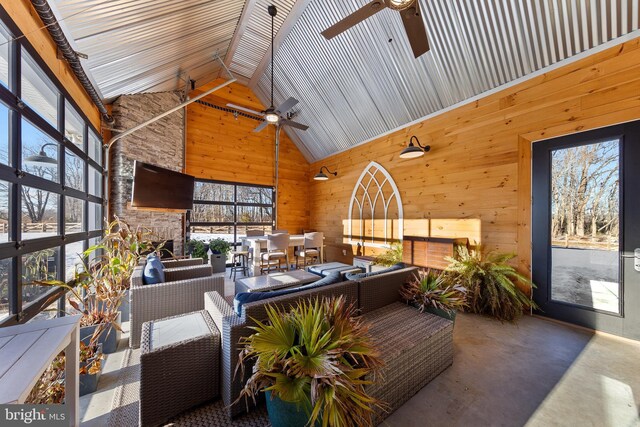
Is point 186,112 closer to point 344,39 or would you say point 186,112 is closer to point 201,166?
point 201,166

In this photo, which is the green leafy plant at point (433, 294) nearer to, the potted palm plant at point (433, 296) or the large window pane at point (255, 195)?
the potted palm plant at point (433, 296)

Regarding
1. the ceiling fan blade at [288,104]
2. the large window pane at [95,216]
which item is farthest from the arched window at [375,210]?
the large window pane at [95,216]

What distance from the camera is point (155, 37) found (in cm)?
322

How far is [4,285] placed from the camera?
1.85m

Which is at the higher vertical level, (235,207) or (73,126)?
(73,126)

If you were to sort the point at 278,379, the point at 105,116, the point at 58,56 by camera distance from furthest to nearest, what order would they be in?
the point at 105,116
the point at 58,56
the point at 278,379

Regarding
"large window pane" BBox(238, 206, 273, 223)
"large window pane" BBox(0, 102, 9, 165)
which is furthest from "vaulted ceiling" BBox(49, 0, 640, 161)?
"large window pane" BBox(238, 206, 273, 223)

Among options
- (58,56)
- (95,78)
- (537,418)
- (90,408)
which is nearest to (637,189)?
(537,418)

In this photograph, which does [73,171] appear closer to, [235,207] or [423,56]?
[235,207]

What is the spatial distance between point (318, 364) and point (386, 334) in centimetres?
95

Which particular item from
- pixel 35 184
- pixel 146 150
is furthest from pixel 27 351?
pixel 146 150

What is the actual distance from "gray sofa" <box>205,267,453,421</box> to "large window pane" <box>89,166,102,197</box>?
3445 mm

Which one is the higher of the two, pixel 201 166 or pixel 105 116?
pixel 105 116

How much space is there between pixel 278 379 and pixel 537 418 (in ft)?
6.13
